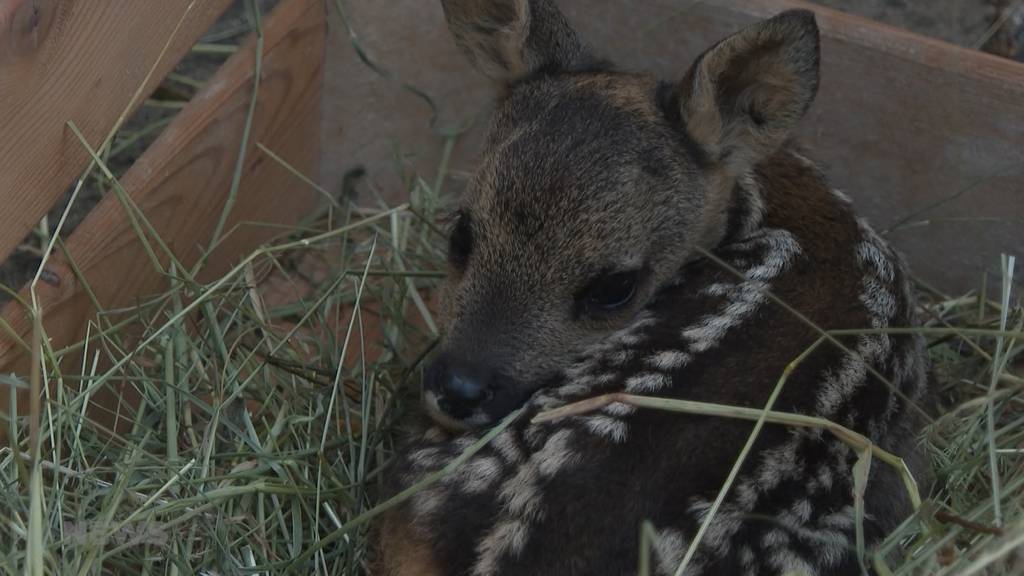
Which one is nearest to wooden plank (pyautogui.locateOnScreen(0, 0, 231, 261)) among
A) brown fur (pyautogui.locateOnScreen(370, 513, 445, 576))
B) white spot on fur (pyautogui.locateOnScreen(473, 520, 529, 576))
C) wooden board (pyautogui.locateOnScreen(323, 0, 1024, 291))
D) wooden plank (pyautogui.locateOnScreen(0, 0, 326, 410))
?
wooden plank (pyautogui.locateOnScreen(0, 0, 326, 410))

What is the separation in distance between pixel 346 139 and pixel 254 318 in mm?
1221

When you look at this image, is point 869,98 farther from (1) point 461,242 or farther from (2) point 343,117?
(2) point 343,117

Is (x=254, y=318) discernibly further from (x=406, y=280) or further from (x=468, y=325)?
(x=468, y=325)

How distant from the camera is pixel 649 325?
3703 millimetres

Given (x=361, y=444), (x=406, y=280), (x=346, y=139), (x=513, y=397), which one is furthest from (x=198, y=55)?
(x=513, y=397)

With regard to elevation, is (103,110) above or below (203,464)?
above

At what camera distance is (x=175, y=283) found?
4.36 m

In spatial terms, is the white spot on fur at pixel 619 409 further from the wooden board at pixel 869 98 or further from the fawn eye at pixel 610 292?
the wooden board at pixel 869 98

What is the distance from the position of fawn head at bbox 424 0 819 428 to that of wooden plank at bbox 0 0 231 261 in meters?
1.03

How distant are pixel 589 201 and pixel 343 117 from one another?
1910 mm

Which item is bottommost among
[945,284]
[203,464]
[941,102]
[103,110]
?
[945,284]

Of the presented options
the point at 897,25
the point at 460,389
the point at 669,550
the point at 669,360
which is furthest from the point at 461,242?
the point at 897,25

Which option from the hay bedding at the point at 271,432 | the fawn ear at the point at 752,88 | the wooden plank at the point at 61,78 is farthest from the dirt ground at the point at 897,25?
the fawn ear at the point at 752,88

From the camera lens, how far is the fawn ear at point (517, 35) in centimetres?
428
